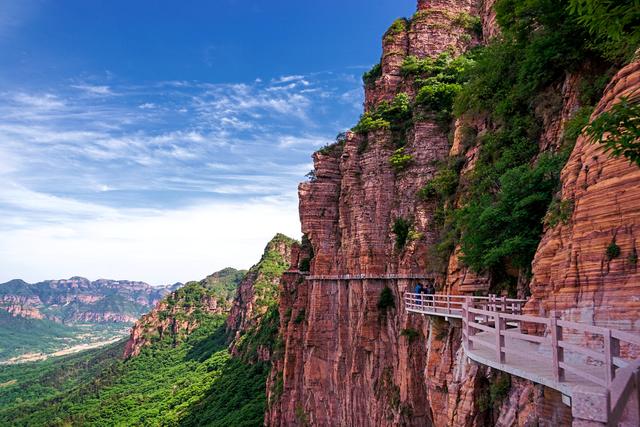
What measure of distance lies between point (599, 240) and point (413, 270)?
713 inches

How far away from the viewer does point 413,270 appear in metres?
27.3

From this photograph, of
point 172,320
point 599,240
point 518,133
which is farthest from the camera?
point 172,320

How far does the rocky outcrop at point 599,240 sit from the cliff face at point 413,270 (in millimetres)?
28

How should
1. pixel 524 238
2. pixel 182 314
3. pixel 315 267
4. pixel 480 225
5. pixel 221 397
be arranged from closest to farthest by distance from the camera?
pixel 524 238
pixel 480 225
pixel 315 267
pixel 221 397
pixel 182 314

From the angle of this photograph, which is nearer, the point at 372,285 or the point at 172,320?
the point at 372,285

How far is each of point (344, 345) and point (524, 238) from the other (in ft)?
75.6

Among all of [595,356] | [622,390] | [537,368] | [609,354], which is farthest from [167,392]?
[622,390]

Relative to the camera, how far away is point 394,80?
36.3 meters

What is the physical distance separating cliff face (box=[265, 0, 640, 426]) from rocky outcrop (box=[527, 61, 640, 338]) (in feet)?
0.09

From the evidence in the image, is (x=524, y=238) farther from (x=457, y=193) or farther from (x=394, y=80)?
(x=394, y=80)

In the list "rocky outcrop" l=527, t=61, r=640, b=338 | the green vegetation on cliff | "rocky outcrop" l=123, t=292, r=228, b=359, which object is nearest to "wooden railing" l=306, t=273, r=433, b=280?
the green vegetation on cliff

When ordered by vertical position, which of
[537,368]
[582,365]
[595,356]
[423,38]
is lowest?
[537,368]

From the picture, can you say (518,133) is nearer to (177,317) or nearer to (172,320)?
(177,317)

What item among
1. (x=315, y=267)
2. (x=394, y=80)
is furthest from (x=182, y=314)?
(x=394, y=80)
